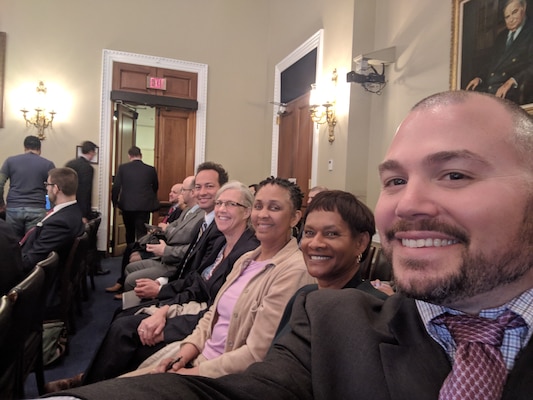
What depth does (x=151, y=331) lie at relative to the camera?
5.55 feet

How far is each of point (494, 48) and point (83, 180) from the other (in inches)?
188

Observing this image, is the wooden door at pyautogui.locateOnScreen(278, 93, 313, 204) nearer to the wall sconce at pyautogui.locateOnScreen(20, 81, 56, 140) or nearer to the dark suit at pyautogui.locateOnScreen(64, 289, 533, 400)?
the wall sconce at pyautogui.locateOnScreen(20, 81, 56, 140)

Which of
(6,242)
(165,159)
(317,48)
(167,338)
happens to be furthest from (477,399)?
(165,159)

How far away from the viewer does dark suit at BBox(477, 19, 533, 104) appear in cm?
221

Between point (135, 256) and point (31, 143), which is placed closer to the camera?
point (135, 256)

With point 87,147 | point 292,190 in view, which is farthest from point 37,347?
point 87,147

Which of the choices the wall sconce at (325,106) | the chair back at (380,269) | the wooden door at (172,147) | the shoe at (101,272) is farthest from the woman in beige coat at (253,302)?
the wooden door at (172,147)

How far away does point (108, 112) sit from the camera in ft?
17.8

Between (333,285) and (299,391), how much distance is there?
1.92 ft

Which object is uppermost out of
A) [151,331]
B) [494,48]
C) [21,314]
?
[494,48]

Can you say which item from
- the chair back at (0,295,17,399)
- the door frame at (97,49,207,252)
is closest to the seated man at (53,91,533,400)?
the chair back at (0,295,17,399)

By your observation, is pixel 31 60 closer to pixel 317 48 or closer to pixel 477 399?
pixel 317 48

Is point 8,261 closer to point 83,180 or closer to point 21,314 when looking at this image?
point 21,314

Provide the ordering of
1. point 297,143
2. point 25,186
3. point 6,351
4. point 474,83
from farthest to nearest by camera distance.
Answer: point 297,143, point 25,186, point 474,83, point 6,351
